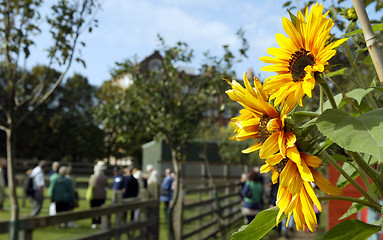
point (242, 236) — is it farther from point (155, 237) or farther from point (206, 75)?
point (206, 75)

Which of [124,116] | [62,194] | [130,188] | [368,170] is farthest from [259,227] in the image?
[130,188]

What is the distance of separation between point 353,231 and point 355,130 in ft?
1.00

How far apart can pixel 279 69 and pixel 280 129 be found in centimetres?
15

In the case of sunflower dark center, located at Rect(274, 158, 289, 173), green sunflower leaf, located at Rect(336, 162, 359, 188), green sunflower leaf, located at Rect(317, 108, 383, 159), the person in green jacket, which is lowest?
the person in green jacket

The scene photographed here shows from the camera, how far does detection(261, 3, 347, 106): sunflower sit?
90 centimetres

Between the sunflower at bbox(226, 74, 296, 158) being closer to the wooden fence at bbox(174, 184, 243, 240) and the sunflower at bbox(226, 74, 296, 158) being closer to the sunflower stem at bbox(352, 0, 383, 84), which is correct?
the sunflower stem at bbox(352, 0, 383, 84)

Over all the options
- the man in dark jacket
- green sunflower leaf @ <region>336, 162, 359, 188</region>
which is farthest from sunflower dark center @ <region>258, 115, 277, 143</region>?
the man in dark jacket

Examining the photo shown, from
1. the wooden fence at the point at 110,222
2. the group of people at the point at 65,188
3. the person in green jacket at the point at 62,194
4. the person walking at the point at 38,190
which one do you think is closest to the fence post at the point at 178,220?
the wooden fence at the point at 110,222

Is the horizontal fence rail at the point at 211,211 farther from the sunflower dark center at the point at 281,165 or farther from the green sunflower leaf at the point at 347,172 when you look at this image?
the sunflower dark center at the point at 281,165

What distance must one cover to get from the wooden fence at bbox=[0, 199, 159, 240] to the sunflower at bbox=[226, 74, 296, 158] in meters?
3.17

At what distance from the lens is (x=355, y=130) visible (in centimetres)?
83

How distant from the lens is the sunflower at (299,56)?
898 mm

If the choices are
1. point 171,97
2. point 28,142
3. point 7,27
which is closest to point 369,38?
point 7,27

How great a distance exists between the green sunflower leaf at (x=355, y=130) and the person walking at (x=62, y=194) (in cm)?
1097
